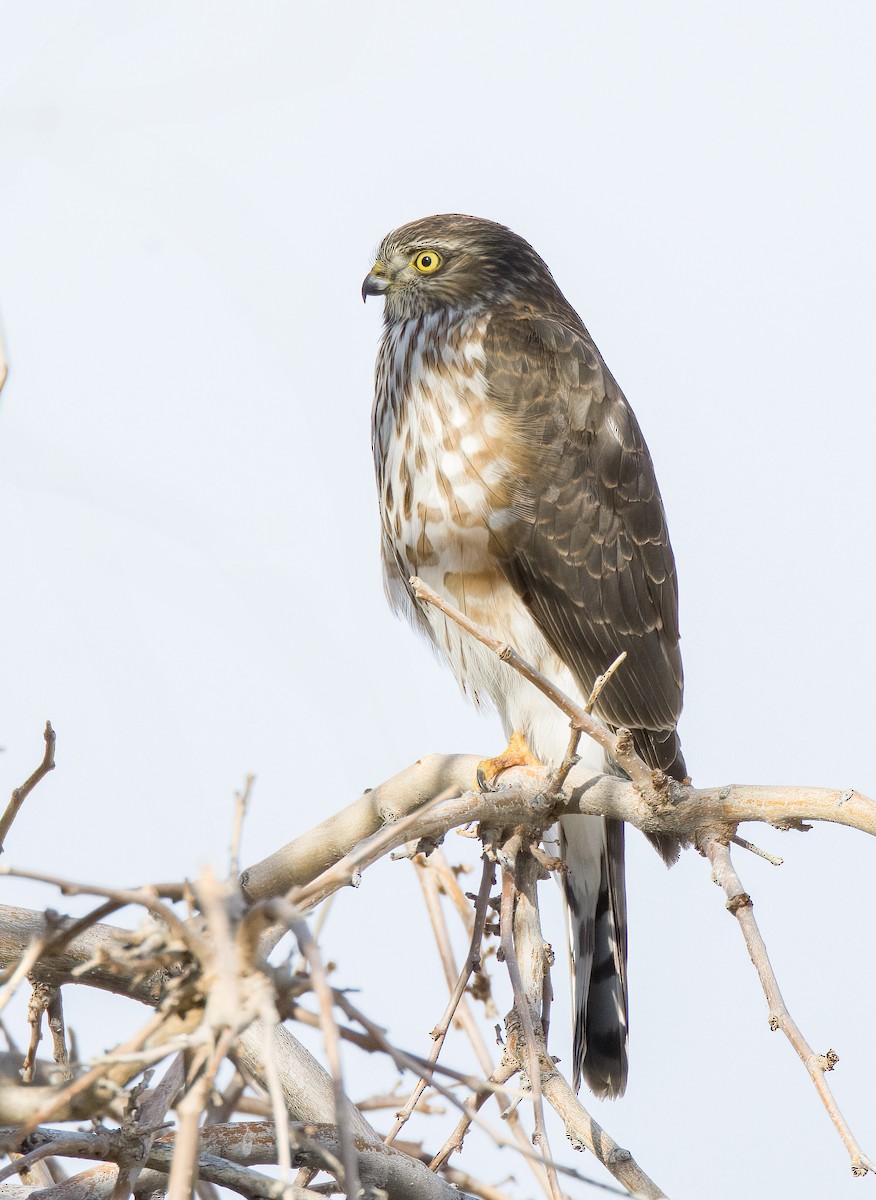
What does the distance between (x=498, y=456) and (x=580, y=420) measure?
14.9 inches

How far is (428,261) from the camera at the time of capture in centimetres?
504

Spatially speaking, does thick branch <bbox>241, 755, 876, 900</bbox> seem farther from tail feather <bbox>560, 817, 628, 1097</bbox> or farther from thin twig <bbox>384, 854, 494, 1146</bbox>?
tail feather <bbox>560, 817, 628, 1097</bbox>

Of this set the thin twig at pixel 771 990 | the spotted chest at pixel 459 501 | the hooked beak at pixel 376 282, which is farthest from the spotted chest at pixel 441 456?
the thin twig at pixel 771 990

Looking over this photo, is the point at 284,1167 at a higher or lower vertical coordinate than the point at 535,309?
lower

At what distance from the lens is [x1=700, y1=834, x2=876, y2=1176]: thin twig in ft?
5.98

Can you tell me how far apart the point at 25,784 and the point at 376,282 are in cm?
344

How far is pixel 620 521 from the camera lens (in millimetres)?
4645

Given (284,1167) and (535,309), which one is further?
(535,309)

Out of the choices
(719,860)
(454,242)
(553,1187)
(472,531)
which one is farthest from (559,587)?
(553,1187)

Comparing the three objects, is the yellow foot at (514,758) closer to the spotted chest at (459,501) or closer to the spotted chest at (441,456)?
the spotted chest at (459,501)

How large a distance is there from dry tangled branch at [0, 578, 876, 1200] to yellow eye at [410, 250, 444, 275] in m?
2.39

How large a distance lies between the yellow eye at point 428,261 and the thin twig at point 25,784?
310 cm

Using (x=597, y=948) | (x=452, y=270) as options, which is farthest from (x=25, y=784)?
(x=452, y=270)

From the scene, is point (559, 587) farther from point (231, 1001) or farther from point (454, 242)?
point (231, 1001)
